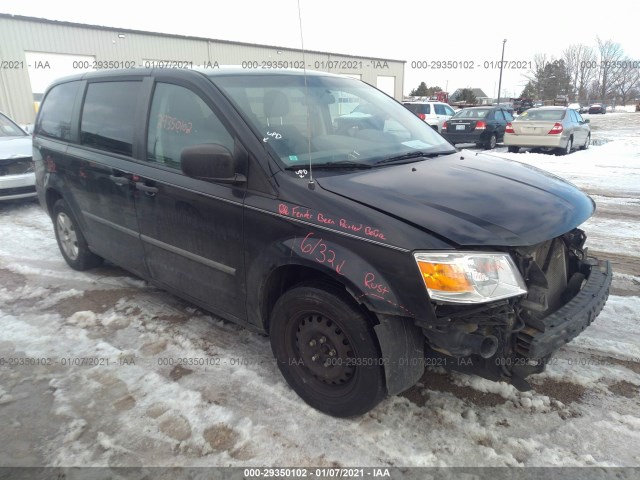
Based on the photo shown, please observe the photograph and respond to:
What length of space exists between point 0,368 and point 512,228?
3.34 meters

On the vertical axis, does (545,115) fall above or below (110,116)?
below

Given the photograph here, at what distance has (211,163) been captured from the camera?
2559mm

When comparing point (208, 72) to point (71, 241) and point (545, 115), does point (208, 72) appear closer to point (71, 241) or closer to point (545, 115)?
point (71, 241)

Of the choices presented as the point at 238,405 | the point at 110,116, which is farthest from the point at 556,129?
the point at 238,405

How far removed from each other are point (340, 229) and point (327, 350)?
692 millimetres

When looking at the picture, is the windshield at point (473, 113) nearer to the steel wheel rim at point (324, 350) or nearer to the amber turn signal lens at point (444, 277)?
the steel wheel rim at point (324, 350)

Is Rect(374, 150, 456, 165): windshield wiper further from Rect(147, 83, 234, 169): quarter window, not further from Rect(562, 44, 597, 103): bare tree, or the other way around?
Rect(562, 44, 597, 103): bare tree

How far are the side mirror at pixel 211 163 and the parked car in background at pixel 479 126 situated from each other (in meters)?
13.8

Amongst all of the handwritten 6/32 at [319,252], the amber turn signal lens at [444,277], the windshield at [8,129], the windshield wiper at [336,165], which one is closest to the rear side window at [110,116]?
the windshield wiper at [336,165]

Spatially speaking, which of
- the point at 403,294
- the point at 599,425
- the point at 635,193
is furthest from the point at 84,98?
the point at 635,193

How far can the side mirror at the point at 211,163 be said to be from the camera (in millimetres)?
2547

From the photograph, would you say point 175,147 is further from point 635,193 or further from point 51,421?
point 635,193

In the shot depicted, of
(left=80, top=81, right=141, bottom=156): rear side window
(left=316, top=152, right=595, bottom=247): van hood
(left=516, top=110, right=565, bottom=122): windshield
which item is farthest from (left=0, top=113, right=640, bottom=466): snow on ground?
(left=516, top=110, right=565, bottom=122): windshield

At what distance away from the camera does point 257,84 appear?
3.07m
